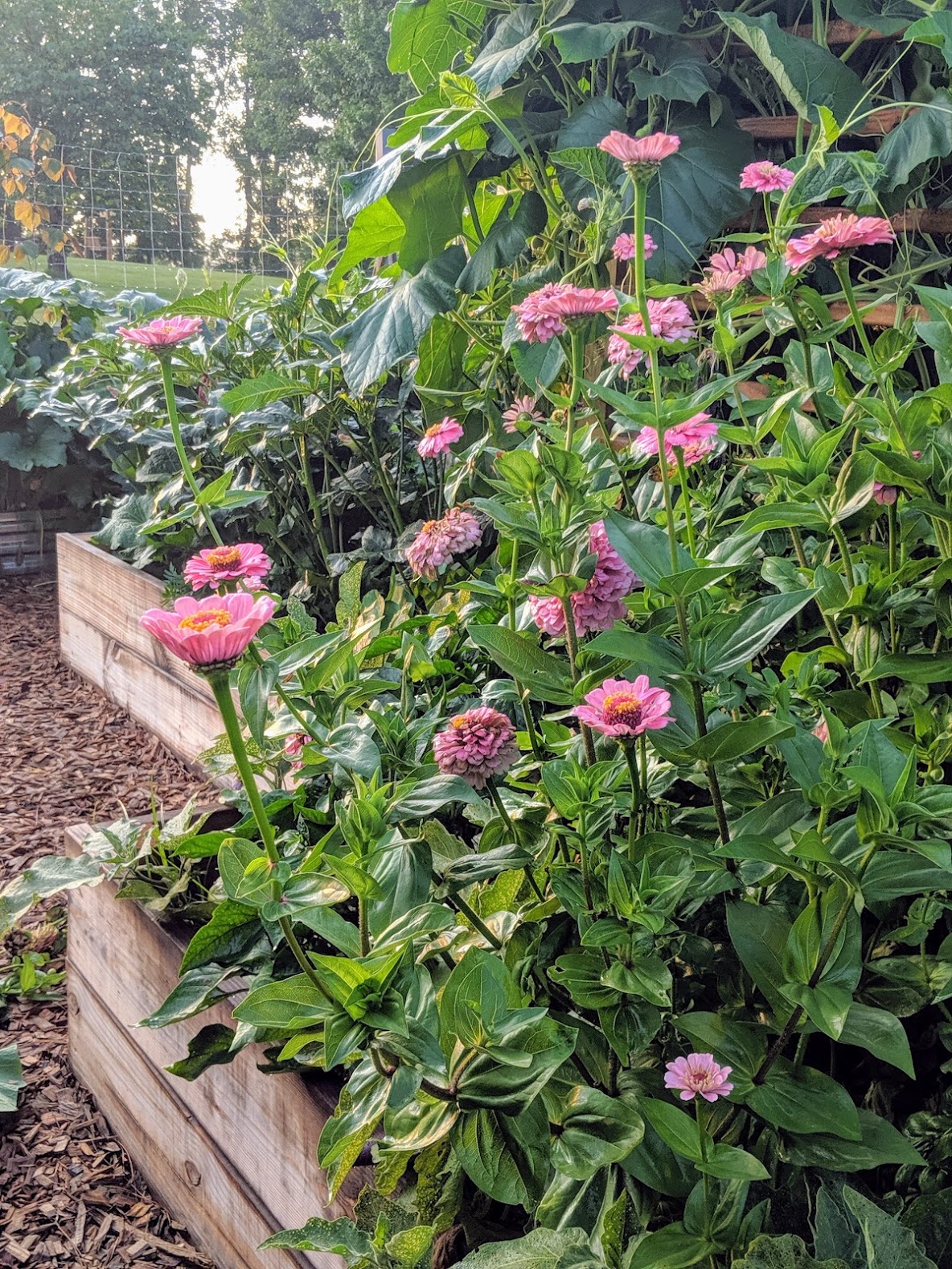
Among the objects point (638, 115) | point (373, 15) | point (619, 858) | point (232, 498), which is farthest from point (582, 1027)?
point (373, 15)

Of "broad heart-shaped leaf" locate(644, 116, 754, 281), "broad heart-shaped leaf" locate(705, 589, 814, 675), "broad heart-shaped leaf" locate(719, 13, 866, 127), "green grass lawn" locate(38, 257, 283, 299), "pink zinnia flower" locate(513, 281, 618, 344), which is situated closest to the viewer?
"broad heart-shaped leaf" locate(705, 589, 814, 675)

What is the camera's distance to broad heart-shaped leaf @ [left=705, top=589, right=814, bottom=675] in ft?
1.98

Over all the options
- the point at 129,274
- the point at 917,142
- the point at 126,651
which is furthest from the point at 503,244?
the point at 129,274

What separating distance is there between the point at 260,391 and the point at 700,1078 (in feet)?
3.87

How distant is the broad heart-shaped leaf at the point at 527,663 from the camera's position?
66 cm

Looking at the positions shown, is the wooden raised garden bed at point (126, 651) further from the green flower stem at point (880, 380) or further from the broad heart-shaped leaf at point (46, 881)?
the green flower stem at point (880, 380)

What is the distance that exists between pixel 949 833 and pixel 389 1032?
13.6 inches

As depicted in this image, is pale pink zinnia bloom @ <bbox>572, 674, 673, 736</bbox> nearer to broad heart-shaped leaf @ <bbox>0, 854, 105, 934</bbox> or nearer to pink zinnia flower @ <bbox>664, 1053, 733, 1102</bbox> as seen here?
pink zinnia flower @ <bbox>664, 1053, 733, 1102</bbox>

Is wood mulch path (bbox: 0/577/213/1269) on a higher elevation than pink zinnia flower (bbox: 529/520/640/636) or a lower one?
lower

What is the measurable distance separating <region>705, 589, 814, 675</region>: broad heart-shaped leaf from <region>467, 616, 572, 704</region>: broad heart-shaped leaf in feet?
0.34

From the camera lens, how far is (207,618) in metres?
0.54

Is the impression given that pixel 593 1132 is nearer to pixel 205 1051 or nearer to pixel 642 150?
pixel 205 1051

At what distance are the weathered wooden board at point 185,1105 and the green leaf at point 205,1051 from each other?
0.03 m

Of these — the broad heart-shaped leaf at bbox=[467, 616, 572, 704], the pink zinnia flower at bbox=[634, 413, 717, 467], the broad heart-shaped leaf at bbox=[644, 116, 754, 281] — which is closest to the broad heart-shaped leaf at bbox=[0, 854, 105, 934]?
the broad heart-shaped leaf at bbox=[467, 616, 572, 704]
